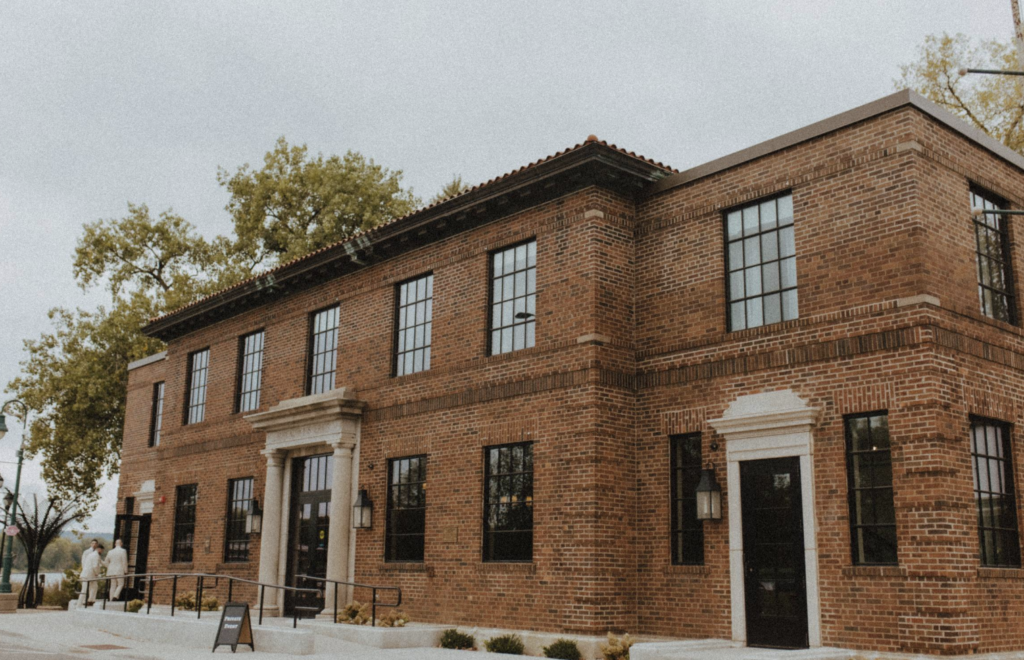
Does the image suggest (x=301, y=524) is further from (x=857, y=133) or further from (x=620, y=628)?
(x=857, y=133)

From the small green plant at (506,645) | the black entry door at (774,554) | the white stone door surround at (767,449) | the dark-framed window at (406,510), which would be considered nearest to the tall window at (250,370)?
the dark-framed window at (406,510)

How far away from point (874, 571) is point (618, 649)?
3469mm

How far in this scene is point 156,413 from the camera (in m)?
28.1

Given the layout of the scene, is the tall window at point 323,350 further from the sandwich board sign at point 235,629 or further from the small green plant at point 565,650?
the small green plant at point 565,650

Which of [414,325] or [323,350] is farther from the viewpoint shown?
[323,350]

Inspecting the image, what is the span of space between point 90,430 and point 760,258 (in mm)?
32384

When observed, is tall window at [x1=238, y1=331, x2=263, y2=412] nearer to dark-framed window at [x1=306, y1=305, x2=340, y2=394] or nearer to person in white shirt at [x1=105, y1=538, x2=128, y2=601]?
dark-framed window at [x1=306, y1=305, x2=340, y2=394]

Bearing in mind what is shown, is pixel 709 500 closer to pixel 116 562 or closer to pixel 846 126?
pixel 846 126

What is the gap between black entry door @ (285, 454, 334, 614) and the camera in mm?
19078

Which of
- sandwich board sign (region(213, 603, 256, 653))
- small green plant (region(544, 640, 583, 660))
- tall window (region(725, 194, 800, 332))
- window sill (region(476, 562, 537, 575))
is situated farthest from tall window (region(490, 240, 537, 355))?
sandwich board sign (region(213, 603, 256, 653))

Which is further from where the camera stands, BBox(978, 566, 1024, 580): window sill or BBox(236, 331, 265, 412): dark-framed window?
BBox(236, 331, 265, 412): dark-framed window

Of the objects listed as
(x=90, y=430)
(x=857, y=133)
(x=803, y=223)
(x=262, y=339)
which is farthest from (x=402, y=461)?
(x=90, y=430)

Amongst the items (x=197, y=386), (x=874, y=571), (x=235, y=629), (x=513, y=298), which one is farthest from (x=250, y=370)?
(x=874, y=571)

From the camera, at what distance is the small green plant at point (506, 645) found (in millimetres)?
14219
